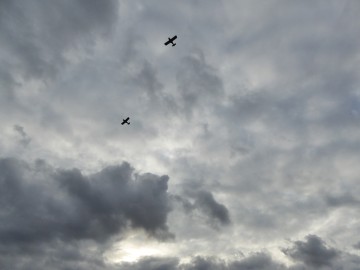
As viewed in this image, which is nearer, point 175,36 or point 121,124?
point 175,36

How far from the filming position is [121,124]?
17088cm

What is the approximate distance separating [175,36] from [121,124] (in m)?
55.4

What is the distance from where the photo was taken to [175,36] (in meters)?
137
